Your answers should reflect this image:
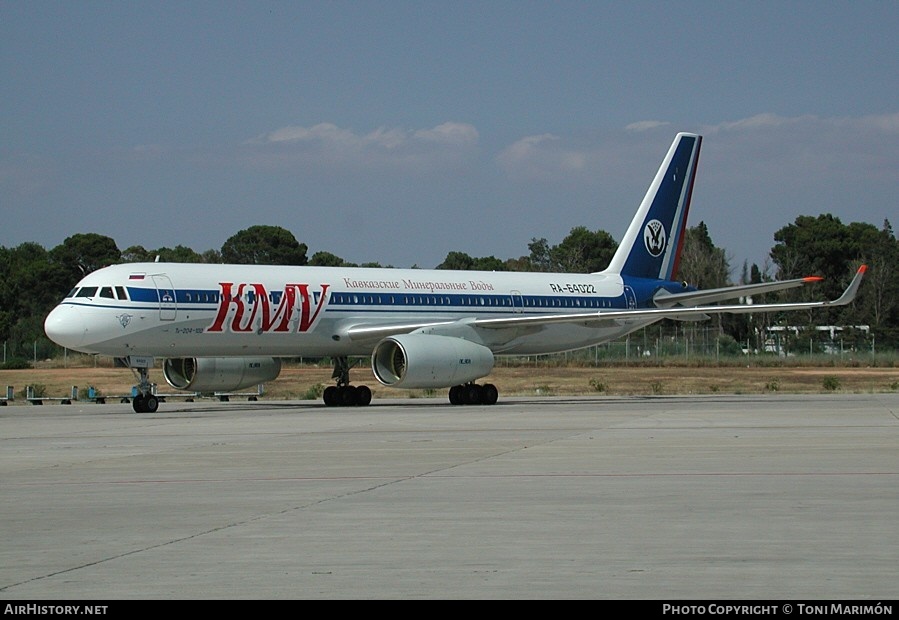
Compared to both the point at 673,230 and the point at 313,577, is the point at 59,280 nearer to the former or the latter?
the point at 673,230

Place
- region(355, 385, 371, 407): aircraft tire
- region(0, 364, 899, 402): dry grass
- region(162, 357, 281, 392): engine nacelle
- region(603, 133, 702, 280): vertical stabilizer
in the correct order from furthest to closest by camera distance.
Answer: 1. region(0, 364, 899, 402): dry grass
2. region(603, 133, 702, 280): vertical stabilizer
3. region(355, 385, 371, 407): aircraft tire
4. region(162, 357, 281, 392): engine nacelle

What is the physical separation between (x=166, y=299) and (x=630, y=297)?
51.5 feet

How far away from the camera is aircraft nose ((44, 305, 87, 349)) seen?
28.1 meters

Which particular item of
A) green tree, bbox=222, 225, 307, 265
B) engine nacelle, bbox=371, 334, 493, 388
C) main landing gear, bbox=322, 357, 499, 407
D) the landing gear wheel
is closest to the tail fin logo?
main landing gear, bbox=322, 357, 499, 407

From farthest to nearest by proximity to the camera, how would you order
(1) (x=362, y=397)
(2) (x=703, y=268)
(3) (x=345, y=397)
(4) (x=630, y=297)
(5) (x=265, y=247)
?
(5) (x=265, y=247), (2) (x=703, y=268), (4) (x=630, y=297), (1) (x=362, y=397), (3) (x=345, y=397)

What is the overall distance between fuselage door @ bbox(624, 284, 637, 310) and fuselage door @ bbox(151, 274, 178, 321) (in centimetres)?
1529

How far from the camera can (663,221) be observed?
40312 millimetres

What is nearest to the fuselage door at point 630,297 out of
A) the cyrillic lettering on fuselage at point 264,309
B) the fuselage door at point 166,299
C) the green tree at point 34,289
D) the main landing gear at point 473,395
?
the main landing gear at point 473,395

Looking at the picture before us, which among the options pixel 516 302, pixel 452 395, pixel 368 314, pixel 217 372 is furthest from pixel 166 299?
pixel 516 302

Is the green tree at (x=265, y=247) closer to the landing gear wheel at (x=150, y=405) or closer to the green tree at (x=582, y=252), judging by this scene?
the green tree at (x=582, y=252)

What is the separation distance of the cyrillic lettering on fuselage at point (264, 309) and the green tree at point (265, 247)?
65885 mm

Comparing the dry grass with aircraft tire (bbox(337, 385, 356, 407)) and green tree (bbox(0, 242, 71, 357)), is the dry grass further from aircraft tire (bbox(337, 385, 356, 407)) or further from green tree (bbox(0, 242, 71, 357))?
green tree (bbox(0, 242, 71, 357))

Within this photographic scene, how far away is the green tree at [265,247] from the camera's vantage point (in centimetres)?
9781

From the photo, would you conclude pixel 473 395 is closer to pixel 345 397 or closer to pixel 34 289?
pixel 345 397
